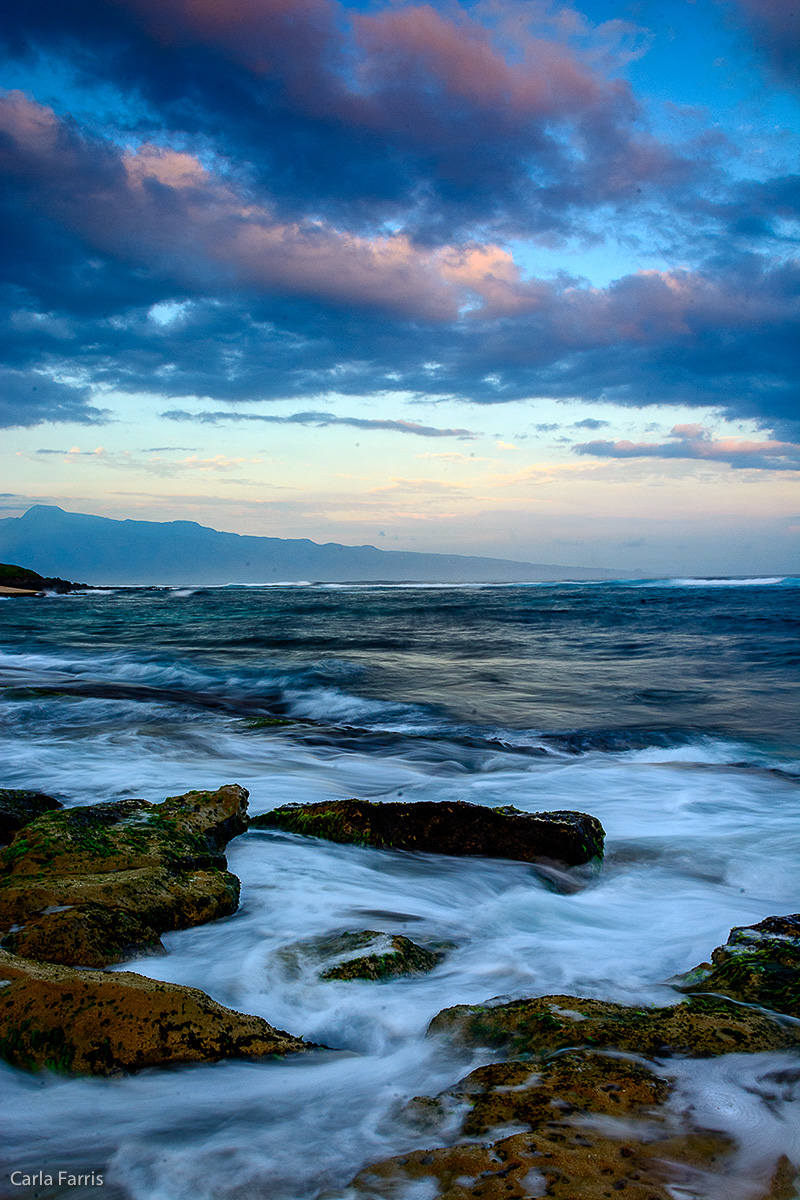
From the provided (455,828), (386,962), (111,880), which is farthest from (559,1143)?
(455,828)

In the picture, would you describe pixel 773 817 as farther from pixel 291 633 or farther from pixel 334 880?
pixel 291 633

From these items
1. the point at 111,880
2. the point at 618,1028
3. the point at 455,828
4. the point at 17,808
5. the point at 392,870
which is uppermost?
the point at 618,1028

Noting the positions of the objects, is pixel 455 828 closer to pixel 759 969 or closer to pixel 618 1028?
pixel 759 969

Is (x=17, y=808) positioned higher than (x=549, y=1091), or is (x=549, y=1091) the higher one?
(x=549, y=1091)

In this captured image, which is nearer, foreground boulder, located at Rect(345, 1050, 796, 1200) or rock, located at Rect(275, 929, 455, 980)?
foreground boulder, located at Rect(345, 1050, 796, 1200)

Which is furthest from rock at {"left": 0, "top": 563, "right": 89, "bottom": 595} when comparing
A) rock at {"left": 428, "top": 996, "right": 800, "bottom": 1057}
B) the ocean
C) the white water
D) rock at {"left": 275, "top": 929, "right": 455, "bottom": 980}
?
rock at {"left": 428, "top": 996, "right": 800, "bottom": 1057}

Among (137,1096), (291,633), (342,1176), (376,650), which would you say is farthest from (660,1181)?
(291,633)

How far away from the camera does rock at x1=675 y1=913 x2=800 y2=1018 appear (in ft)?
7.87

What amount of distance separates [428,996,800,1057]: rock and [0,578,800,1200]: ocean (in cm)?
7

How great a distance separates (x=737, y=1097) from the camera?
6.25ft

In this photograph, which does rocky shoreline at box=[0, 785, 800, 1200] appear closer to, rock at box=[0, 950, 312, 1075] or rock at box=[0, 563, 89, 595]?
rock at box=[0, 950, 312, 1075]

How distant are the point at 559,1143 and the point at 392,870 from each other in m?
3.13

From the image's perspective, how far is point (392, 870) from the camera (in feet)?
15.1

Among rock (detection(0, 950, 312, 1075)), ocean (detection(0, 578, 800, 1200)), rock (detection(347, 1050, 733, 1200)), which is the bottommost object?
ocean (detection(0, 578, 800, 1200))
